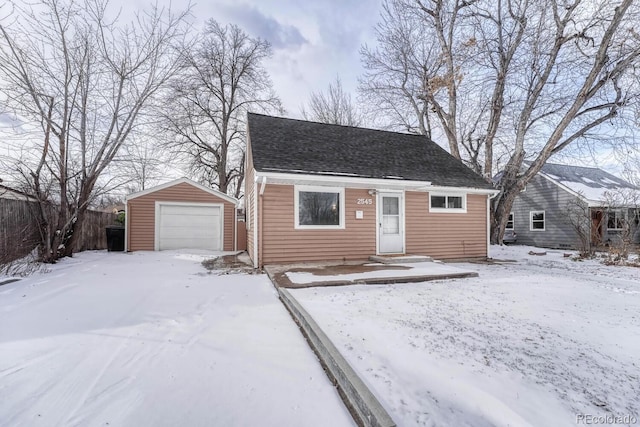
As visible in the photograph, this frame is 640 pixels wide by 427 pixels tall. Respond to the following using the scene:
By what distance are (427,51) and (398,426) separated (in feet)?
55.3

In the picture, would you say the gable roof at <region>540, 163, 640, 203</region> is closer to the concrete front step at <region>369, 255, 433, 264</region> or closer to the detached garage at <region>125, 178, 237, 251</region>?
the concrete front step at <region>369, 255, 433, 264</region>

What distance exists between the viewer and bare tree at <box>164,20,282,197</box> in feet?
60.2

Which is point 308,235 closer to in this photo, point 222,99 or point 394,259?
point 394,259

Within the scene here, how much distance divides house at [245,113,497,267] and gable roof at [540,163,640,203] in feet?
30.7

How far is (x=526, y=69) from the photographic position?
11617 mm

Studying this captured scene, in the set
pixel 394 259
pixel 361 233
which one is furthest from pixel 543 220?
pixel 361 233

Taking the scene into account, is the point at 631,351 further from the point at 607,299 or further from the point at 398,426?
the point at 398,426

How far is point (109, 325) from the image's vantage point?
333 centimetres

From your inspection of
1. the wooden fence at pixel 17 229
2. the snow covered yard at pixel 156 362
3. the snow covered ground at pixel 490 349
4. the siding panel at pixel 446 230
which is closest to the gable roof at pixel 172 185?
the wooden fence at pixel 17 229

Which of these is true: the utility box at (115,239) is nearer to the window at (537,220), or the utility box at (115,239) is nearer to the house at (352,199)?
the house at (352,199)

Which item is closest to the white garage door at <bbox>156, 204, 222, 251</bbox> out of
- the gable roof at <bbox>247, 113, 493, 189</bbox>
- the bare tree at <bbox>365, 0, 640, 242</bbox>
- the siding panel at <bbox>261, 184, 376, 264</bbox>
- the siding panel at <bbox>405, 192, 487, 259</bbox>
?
the gable roof at <bbox>247, 113, 493, 189</bbox>

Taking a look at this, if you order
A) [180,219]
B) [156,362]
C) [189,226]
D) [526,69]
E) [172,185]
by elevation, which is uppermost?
[526,69]

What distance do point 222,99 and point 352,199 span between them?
51.4 feet

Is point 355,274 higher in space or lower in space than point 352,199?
lower
